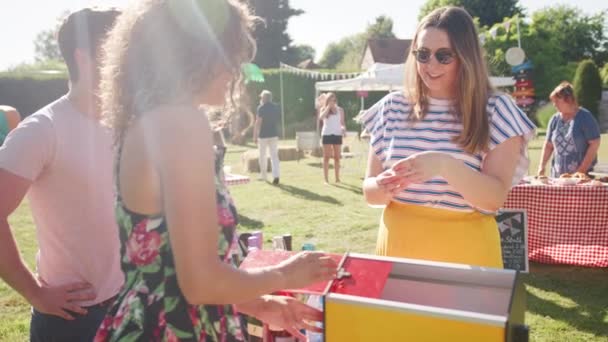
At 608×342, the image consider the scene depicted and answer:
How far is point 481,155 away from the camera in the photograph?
179 cm

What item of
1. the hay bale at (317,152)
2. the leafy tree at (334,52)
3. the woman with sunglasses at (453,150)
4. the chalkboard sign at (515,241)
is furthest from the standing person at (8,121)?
the leafy tree at (334,52)

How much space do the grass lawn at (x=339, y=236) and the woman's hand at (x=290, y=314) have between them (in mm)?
2831

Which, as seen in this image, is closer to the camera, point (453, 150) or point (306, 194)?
point (453, 150)

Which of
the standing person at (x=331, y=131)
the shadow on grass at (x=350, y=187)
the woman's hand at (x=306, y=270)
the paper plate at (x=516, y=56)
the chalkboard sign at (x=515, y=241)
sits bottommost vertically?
the shadow on grass at (x=350, y=187)

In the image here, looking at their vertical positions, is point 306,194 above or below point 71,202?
below

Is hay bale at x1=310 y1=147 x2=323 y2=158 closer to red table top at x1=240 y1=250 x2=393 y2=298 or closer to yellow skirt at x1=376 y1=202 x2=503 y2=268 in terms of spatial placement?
yellow skirt at x1=376 y1=202 x2=503 y2=268

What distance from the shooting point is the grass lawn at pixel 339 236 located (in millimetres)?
3779

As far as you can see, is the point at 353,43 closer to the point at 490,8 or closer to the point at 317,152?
the point at 490,8

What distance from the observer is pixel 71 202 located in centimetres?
160

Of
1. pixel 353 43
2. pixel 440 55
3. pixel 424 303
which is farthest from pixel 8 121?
pixel 353 43

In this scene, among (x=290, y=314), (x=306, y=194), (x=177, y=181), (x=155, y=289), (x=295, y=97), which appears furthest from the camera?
(x=295, y=97)

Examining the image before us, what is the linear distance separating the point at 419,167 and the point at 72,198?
1018 mm

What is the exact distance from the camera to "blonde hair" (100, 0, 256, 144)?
3.41 feet

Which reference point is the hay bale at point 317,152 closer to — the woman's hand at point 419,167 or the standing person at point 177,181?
the woman's hand at point 419,167
